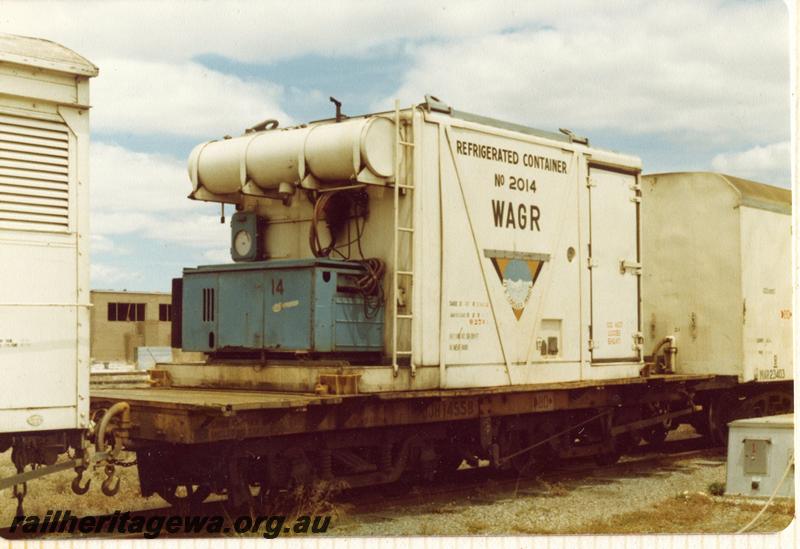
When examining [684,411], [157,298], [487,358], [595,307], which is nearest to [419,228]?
[487,358]

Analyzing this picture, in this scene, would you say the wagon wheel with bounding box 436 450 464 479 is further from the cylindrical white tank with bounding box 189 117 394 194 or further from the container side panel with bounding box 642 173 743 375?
the container side panel with bounding box 642 173 743 375

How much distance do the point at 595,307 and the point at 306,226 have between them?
12.8 feet

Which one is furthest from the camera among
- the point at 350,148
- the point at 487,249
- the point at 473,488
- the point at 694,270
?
the point at 694,270

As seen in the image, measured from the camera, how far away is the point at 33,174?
23.4ft

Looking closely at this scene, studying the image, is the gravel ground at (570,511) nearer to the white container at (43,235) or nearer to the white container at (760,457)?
the white container at (760,457)

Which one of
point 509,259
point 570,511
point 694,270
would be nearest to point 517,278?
point 509,259

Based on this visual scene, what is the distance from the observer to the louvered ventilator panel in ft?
23.0

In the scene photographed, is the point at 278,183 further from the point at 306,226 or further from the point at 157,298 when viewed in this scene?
the point at 157,298

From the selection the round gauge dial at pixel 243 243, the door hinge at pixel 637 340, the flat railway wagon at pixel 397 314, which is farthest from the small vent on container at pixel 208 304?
the door hinge at pixel 637 340

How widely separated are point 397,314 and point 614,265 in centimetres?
398

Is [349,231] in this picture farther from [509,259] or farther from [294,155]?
[509,259]

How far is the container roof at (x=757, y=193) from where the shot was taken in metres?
14.3

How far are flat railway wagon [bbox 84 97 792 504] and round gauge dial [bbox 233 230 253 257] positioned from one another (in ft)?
0.08

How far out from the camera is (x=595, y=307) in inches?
484
